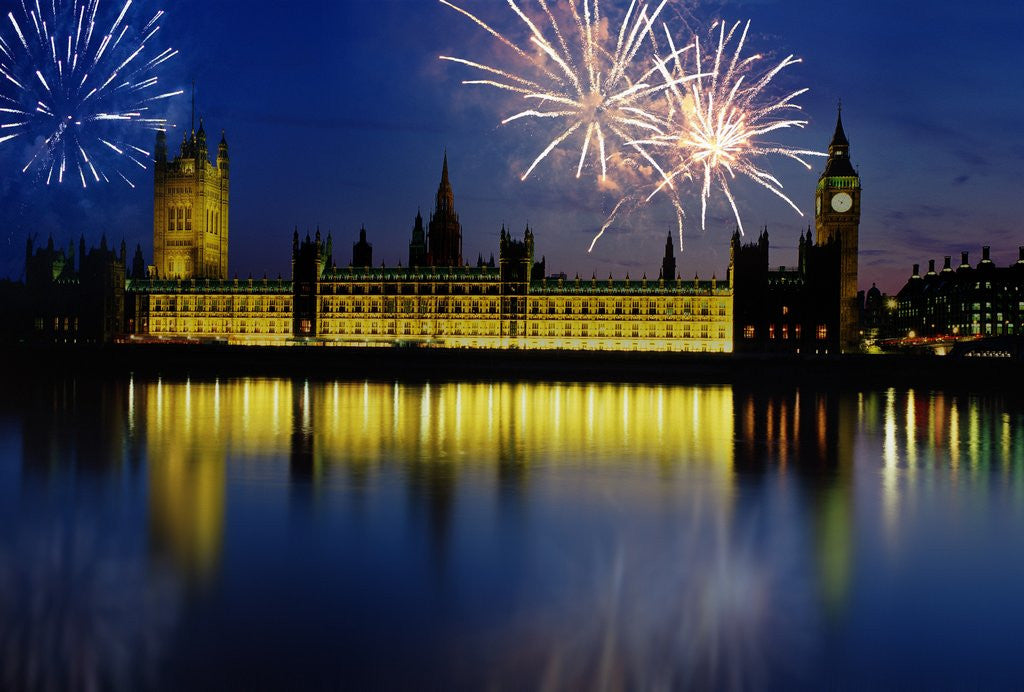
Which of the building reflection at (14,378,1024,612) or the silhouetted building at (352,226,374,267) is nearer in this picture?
the building reflection at (14,378,1024,612)

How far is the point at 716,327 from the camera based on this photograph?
86.1 meters

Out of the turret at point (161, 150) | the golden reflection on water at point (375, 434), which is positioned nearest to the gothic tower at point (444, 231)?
the turret at point (161, 150)

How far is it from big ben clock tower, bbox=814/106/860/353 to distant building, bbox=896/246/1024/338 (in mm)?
22193

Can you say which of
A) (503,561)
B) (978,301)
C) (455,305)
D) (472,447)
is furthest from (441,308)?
(978,301)

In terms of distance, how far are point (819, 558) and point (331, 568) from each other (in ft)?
24.6

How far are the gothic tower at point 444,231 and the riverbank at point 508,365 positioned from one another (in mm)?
41675

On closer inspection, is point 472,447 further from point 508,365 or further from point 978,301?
point 978,301

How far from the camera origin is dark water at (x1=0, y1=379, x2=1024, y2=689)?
359 inches

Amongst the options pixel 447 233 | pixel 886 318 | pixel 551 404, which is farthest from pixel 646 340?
pixel 886 318

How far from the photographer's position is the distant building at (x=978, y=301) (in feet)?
423

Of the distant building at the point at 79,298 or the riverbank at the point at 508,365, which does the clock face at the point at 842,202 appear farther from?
the distant building at the point at 79,298

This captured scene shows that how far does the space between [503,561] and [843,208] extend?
109864mm

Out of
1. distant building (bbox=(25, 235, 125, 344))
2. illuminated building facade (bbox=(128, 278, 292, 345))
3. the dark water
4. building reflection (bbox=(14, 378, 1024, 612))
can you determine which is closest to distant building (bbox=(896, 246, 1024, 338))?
illuminated building facade (bbox=(128, 278, 292, 345))

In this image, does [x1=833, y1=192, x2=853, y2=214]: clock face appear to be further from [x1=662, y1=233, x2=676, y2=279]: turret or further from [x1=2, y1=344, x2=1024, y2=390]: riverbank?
[x1=2, y1=344, x2=1024, y2=390]: riverbank
